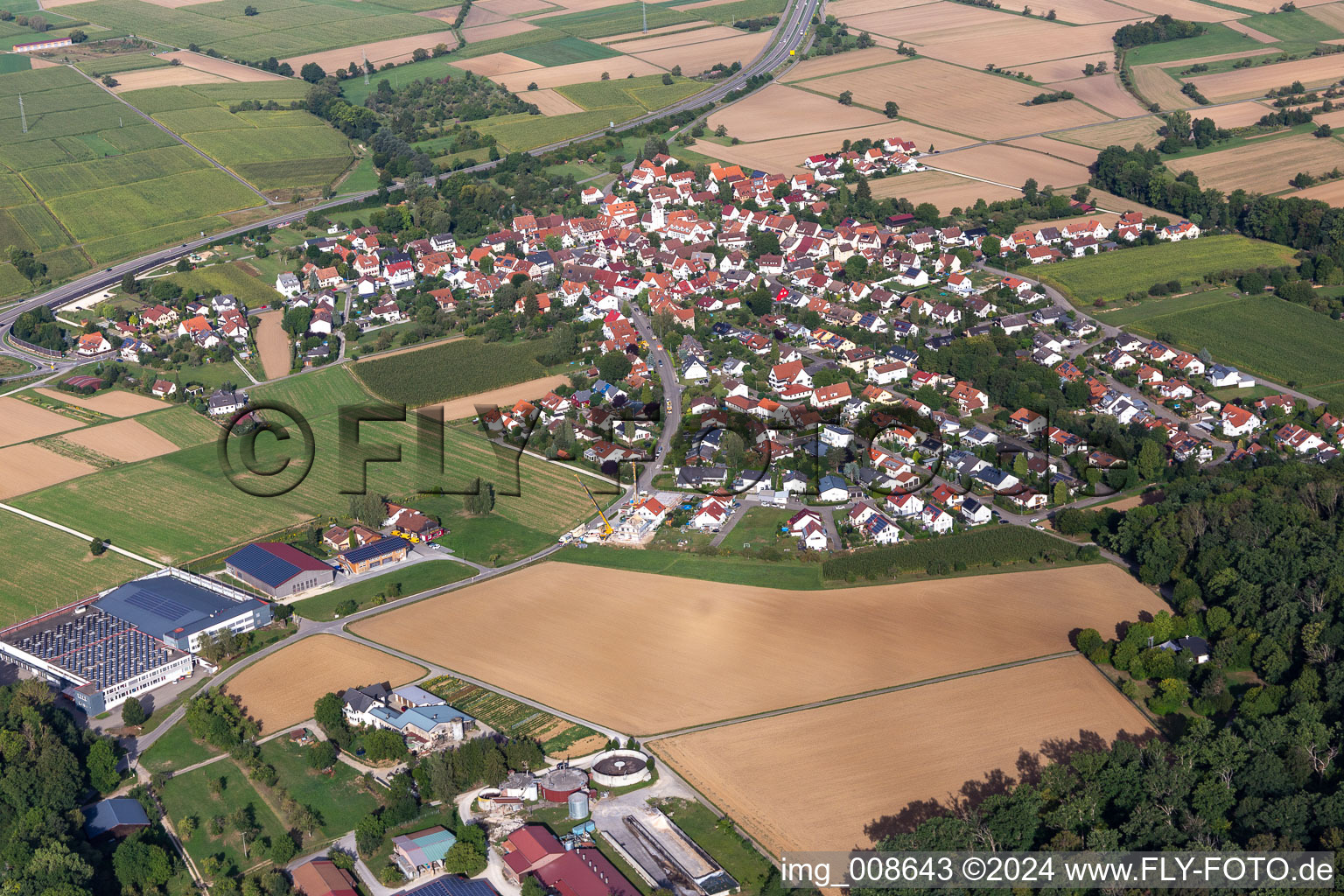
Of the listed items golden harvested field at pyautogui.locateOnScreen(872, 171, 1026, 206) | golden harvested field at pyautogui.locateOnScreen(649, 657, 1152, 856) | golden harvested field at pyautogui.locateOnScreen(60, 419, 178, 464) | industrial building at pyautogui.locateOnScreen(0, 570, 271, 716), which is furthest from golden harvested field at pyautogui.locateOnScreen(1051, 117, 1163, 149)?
industrial building at pyautogui.locateOnScreen(0, 570, 271, 716)

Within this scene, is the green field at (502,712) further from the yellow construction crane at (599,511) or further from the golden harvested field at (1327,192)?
the golden harvested field at (1327,192)

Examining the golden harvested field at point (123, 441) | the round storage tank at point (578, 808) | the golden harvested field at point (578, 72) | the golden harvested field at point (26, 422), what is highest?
the golden harvested field at point (578, 72)

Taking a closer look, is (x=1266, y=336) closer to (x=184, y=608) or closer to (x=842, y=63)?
(x=184, y=608)

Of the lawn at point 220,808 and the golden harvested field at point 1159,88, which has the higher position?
the golden harvested field at point 1159,88

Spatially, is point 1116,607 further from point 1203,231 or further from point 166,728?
point 1203,231

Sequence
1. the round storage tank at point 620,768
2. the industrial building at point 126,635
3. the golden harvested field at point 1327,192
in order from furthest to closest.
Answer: the golden harvested field at point 1327,192 < the industrial building at point 126,635 < the round storage tank at point 620,768

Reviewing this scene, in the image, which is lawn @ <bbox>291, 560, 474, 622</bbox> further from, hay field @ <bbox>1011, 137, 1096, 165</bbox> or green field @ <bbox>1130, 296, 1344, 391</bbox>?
hay field @ <bbox>1011, 137, 1096, 165</bbox>

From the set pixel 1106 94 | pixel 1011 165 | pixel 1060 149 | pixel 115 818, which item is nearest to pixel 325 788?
pixel 115 818

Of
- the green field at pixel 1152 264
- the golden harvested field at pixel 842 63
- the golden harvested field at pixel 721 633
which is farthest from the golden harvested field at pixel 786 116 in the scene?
the golden harvested field at pixel 721 633

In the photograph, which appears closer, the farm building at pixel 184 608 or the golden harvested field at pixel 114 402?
the farm building at pixel 184 608
